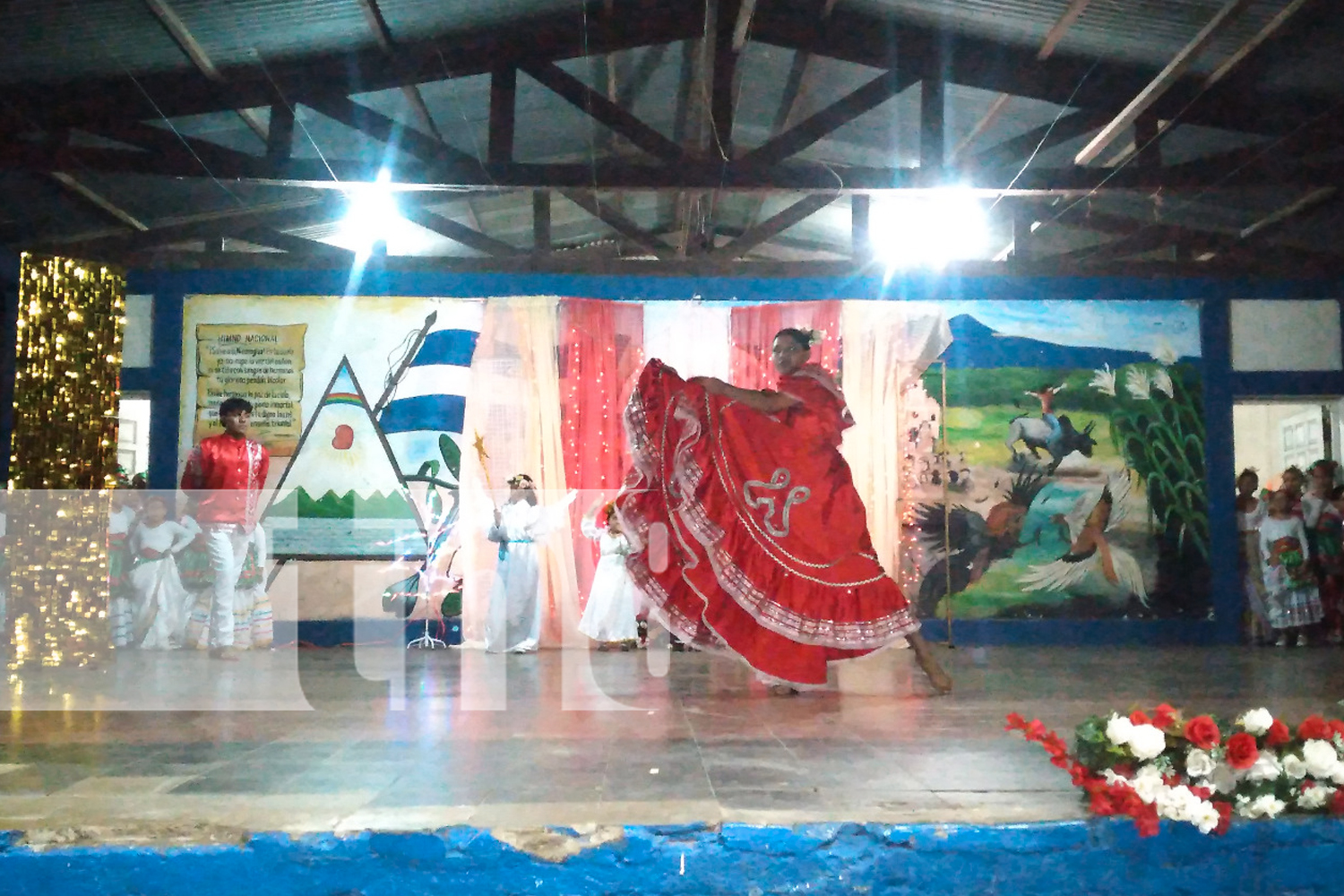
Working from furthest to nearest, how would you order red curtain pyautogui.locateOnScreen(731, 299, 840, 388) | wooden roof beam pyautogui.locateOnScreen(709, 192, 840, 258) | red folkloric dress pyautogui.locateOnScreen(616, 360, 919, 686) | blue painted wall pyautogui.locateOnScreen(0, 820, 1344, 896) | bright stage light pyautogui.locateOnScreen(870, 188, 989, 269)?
bright stage light pyautogui.locateOnScreen(870, 188, 989, 269)
wooden roof beam pyautogui.locateOnScreen(709, 192, 840, 258)
red curtain pyautogui.locateOnScreen(731, 299, 840, 388)
red folkloric dress pyautogui.locateOnScreen(616, 360, 919, 686)
blue painted wall pyautogui.locateOnScreen(0, 820, 1344, 896)

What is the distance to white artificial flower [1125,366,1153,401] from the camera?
305 inches

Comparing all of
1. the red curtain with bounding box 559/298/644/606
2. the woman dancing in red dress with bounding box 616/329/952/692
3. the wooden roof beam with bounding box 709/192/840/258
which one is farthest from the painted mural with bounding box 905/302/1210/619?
the woman dancing in red dress with bounding box 616/329/952/692

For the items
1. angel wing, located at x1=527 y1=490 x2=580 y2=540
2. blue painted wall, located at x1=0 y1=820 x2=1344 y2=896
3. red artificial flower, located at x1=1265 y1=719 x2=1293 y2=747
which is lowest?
blue painted wall, located at x1=0 y1=820 x2=1344 y2=896

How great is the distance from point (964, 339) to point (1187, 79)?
2.31m

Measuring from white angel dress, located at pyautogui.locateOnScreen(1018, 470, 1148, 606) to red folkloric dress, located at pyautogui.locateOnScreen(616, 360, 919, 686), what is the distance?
3.46 meters

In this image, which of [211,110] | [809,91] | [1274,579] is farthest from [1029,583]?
[211,110]

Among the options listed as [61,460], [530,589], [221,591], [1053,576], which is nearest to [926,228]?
[1053,576]

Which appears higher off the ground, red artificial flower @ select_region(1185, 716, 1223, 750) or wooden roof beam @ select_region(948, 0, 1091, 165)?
wooden roof beam @ select_region(948, 0, 1091, 165)

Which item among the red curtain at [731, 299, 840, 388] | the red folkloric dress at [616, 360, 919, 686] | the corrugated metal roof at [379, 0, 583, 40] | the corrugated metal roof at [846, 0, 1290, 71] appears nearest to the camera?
the red folkloric dress at [616, 360, 919, 686]

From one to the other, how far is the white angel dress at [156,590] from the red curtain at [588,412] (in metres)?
2.85

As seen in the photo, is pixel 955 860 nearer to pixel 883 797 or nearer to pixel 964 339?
pixel 883 797

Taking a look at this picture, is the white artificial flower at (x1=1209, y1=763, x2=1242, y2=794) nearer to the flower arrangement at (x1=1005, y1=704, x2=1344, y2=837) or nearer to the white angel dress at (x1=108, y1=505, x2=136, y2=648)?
the flower arrangement at (x1=1005, y1=704, x2=1344, y2=837)

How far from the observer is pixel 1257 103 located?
20.6 feet

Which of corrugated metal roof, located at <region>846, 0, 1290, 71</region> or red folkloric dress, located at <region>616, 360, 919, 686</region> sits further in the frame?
corrugated metal roof, located at <region>846, 0, 1290, 71</region>
